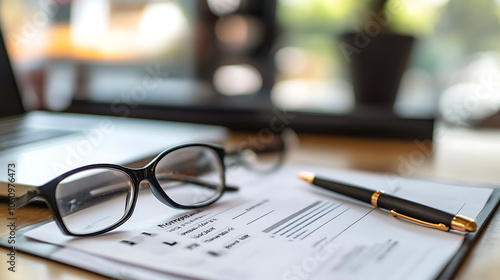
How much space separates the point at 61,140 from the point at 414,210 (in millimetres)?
453

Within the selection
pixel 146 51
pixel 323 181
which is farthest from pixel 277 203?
pixel 146 51

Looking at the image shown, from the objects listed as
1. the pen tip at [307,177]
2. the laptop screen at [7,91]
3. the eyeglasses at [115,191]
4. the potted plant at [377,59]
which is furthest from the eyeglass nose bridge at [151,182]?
the potted plant at [377,59]

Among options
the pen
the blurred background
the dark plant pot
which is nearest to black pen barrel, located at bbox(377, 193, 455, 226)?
the pen

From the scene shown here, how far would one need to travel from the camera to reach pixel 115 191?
433 millimetres

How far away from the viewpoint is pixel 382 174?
607 millimetres

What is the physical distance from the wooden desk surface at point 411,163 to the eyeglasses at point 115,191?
4 centimetres

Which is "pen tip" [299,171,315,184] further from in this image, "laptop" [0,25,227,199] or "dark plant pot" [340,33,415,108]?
"dark plant pot" [340,33,415,108]

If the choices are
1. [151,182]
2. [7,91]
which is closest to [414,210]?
[151,182]

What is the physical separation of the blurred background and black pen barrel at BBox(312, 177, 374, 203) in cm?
37

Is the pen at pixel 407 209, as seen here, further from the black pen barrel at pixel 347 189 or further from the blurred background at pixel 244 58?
the blurred background at pixel 244 58

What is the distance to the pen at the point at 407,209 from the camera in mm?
389

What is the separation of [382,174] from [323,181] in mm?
129

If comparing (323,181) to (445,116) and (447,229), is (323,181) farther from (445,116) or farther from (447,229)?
(445,116)

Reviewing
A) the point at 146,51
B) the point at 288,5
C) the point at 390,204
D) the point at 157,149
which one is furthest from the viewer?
the point at 288,5
